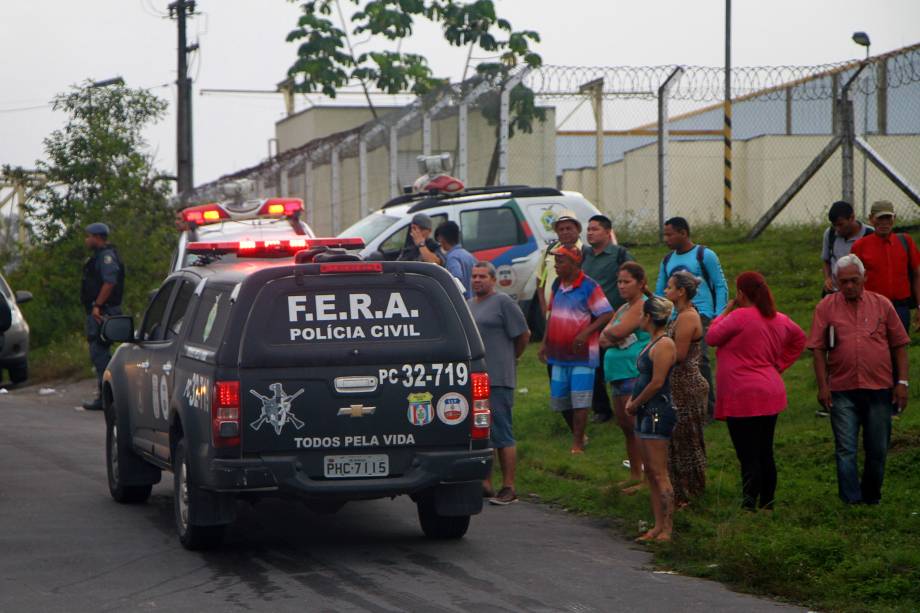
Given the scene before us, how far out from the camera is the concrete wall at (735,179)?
92.2 feet

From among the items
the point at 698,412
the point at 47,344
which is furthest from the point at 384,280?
the point at 47,344

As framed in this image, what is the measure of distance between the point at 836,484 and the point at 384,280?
141 inches

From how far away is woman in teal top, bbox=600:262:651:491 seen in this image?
10531 millimetres

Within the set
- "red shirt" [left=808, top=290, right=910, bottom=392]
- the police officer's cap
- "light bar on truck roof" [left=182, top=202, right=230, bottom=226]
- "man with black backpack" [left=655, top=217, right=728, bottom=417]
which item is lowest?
"red shirt" [left=808, top=290, right=910, bottom=392]

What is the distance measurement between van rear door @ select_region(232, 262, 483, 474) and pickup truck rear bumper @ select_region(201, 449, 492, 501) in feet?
0.21

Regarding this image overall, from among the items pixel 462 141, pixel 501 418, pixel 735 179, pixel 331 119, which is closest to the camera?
pixel 501 418

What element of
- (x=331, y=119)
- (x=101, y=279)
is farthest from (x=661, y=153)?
(x=331, y=119)

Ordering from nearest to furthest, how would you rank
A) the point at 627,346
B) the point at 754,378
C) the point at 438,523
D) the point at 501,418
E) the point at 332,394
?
1. the point at 332,394
2. the point at 438,523
3. the point at 754,378
4. the point at 627,346
5. the point at 501,418

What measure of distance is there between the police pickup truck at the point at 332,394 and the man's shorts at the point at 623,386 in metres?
2.07

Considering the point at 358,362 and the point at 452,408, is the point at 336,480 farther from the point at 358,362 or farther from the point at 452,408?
the point at 452,408

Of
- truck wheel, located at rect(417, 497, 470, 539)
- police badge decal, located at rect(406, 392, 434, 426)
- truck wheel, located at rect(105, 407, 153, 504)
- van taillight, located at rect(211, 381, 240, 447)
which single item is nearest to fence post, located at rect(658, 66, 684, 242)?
truck wheel, located at rect(105, 407, 153, 504)

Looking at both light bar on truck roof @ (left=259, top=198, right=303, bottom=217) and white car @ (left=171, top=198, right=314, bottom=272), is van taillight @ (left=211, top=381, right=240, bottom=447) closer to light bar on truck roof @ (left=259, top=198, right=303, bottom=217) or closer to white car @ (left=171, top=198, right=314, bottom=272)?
white car @ (left=171, top=198, right=314, bottom=272)

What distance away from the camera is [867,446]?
966 centimetres

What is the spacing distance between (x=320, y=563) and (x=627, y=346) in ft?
10.6
